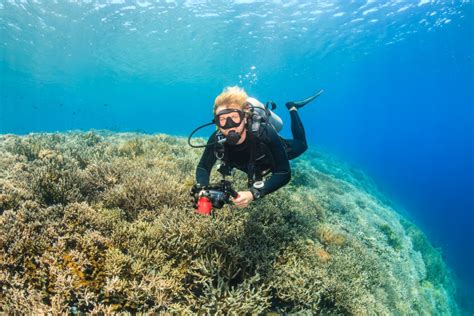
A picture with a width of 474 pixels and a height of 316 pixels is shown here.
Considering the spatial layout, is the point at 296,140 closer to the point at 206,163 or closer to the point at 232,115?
the point at 206,163

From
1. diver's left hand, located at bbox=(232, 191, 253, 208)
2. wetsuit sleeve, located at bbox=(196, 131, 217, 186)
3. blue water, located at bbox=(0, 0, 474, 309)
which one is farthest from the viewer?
blue water, located at bbox=(0, 0, 474, 309)

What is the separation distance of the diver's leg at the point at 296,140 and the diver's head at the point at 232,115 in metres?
2.77

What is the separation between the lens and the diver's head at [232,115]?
425cm

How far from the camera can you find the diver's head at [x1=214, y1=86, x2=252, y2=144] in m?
4.25

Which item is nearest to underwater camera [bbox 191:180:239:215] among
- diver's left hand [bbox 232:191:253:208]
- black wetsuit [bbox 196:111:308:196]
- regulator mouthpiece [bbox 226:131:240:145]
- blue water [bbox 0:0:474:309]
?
diver's left hand [bbox 232:191:253:208]

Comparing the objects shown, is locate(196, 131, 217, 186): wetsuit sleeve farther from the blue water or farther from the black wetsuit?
the blue water

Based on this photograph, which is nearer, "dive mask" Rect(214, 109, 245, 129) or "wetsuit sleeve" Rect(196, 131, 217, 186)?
"dive mask" Rect(214, 109, 245, 129)

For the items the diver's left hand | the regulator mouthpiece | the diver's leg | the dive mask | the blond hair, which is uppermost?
the blond hair

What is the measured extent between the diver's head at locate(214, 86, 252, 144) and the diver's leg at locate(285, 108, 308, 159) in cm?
277

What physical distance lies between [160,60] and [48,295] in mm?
55174

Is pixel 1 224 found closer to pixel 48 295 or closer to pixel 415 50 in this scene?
pixel 48 295

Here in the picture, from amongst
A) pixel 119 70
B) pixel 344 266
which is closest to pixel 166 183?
pixel 344 266

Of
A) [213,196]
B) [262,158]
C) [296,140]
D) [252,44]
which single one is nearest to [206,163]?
[262,158]

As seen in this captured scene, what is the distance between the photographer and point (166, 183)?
18.2 feet
